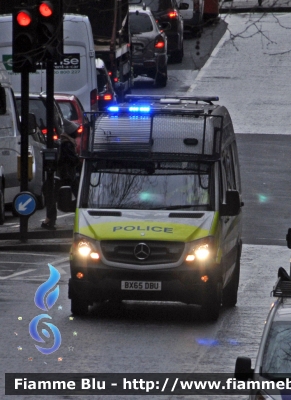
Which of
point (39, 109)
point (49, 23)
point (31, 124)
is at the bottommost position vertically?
point (39, 109)

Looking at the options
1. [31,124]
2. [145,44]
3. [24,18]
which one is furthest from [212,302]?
[145,44]

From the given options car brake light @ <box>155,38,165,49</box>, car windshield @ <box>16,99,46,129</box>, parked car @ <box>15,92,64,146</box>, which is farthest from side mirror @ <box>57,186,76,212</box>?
car brake light @ <box>155,38,165,49</box>

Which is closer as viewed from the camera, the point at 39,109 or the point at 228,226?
the point at 228,226

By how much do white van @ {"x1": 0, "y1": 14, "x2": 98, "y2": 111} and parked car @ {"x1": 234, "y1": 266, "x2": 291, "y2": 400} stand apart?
21.8 meters

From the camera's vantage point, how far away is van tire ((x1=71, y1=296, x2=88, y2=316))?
14.6m

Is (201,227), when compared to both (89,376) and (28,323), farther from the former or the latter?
(89,376)

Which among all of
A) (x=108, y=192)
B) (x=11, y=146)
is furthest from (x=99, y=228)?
(x=11, y=146)

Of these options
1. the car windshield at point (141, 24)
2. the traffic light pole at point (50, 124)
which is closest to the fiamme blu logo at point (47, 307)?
the traffic light pole at point (50, 124)

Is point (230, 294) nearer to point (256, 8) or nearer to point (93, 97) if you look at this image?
point (256, 8)

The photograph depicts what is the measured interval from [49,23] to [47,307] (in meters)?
5.52

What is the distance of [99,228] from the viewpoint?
1454cm

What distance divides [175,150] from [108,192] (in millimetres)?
918

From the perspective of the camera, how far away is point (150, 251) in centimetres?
1434

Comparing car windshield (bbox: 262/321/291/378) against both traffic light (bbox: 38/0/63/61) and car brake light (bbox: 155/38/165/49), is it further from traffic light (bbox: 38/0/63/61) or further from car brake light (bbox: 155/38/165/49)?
car brake light (bbox: 155/38/165/49)
